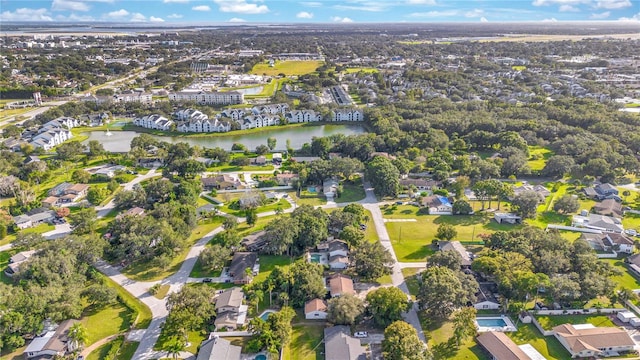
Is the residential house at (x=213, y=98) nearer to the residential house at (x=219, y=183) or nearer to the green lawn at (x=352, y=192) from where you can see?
the residential house at (x=219, y=183)

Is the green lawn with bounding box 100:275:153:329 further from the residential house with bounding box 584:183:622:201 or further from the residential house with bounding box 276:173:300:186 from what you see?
the residential house with bounding box 584:183:622:201

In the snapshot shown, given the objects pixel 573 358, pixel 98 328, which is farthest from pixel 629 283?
pixel 98 328

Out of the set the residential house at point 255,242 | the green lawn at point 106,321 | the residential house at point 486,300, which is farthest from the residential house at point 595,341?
the green lawn at point 106,321

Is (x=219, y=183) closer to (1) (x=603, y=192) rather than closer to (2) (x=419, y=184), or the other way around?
(2) (x=419, y=184)

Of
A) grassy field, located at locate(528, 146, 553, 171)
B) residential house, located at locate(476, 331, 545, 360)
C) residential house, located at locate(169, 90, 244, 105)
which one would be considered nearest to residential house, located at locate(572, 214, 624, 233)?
grassy field, located at locate(528, 146, 553, 171)

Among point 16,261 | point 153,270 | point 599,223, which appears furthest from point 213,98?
point 599,223

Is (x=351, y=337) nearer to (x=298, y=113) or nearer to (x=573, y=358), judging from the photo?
(x=573, y=358)
